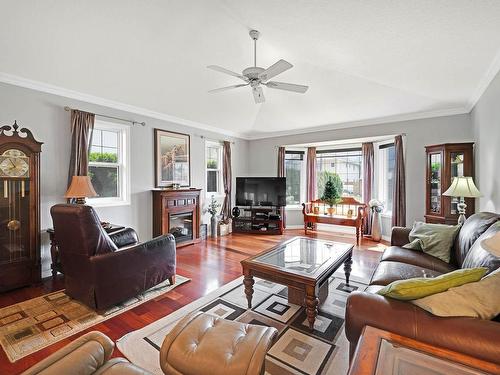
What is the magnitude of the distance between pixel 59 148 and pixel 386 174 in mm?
6120

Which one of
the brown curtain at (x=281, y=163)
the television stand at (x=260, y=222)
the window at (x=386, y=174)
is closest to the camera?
the window at (x=386, y=174)

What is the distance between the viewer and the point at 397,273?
2.18 m

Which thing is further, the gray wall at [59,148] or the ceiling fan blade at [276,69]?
the gray wall at [59,148]

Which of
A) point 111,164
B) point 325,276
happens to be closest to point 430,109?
point 325,276

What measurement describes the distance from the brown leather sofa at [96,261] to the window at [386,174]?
5.02 m

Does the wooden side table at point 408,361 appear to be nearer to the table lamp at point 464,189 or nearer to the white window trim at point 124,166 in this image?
the table lamp at point 464,189

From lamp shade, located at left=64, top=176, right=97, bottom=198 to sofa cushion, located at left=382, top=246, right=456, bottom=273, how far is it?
12.1 ft

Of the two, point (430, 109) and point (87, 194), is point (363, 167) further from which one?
point (87, 194)

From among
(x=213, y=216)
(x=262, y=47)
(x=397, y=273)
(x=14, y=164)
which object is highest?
(x=262, y=47)

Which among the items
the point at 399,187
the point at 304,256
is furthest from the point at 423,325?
the point at 399,187

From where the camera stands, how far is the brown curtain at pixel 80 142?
3.52 m

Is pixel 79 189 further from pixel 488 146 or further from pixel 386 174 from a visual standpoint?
pixel 386 174

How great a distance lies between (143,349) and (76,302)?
1.26 m

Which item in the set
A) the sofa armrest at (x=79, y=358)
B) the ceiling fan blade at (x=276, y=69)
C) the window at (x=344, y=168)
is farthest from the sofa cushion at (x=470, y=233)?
the window at (x=344, y=168)
